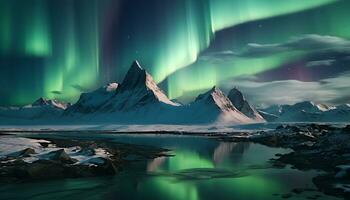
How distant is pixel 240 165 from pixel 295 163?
822 centimetres

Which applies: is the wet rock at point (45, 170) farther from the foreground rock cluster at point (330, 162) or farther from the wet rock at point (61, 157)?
the foreground rock cluster at point (330, 162)

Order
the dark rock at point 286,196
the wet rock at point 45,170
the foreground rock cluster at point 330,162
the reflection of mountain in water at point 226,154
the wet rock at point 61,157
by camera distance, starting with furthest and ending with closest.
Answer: the reflection of mountain in water at point 226,154
the wet rock at point 61,157
the wet rock at point 45,170
the foreground rock cluster at point 330,162
the dark rock at point 286,196

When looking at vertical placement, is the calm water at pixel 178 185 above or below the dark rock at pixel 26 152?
below

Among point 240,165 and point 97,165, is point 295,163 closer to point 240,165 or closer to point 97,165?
point 240,165

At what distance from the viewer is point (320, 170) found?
54375mm

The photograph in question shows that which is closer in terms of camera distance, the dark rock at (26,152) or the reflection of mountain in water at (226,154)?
the dark rock at (26,152)

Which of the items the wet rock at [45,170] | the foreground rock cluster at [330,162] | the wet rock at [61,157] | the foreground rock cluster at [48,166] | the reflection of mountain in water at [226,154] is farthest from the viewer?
the reflection of mountain in water at [226,154]

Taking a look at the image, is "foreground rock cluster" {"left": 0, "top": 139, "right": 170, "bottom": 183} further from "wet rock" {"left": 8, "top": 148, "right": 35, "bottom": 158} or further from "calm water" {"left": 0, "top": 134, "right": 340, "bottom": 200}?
"calm water" {"left": 0, "top": 134, "right": 340, "bottom": 200}

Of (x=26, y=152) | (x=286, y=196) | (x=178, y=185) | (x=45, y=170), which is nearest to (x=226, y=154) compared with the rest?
(x=178, y=185)

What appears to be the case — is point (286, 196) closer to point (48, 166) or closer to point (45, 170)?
point (45, 170)

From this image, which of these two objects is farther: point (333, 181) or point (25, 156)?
point (25, 156)

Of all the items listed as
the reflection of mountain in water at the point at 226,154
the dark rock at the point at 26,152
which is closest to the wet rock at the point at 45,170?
the dark rock at the point at 26,152

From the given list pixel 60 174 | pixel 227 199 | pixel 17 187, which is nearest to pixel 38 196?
pixel 17 187

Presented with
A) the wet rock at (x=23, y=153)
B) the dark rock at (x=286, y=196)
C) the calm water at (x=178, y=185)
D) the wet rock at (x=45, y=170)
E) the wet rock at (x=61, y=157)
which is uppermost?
the wet rock at (x=23, y=153)
